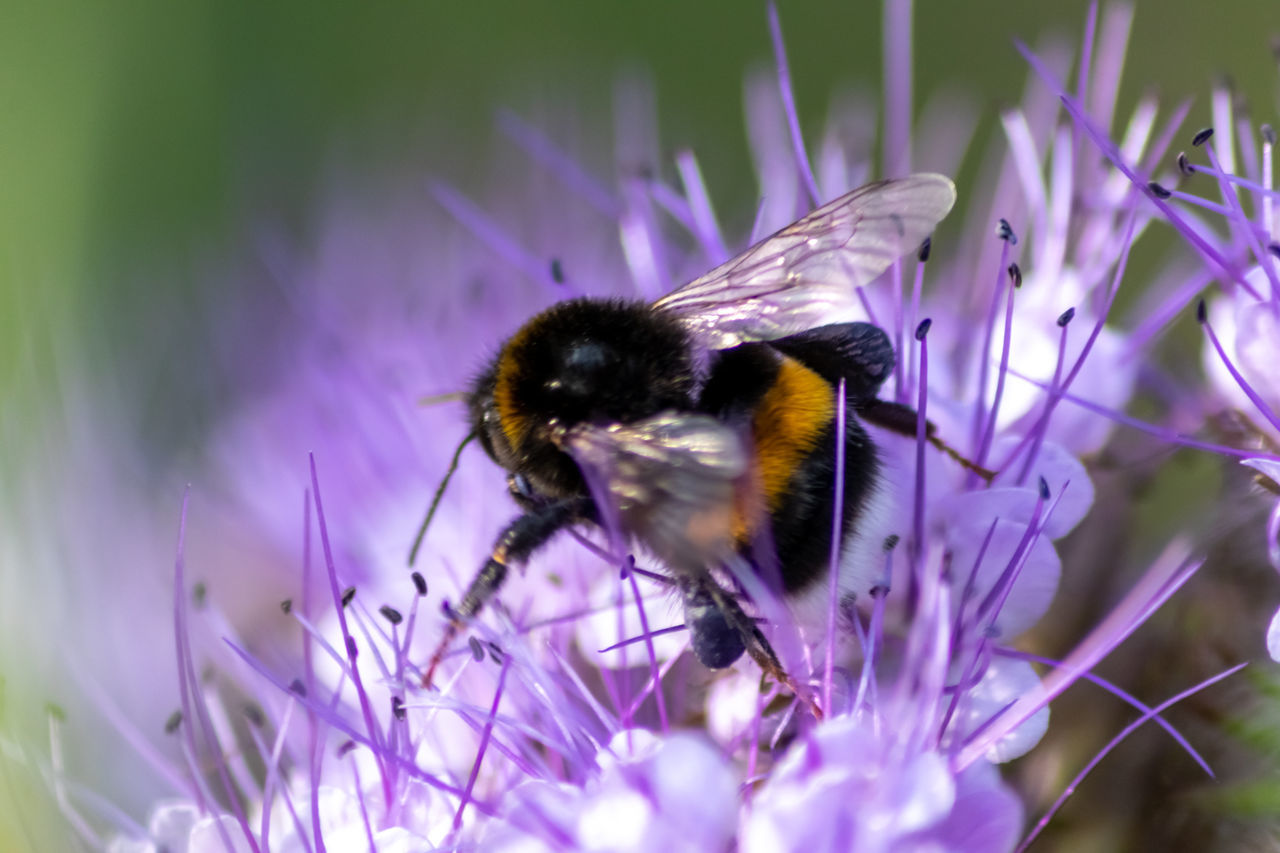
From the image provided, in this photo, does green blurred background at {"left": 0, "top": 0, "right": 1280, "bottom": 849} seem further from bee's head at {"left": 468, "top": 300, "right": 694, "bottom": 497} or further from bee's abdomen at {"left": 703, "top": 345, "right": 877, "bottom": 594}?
bee's abdomen at {"left": 703, "top": 345, "right": 877, "bottom": 594}

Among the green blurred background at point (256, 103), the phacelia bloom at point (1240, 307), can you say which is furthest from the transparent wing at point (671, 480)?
the green blurred background at point (256, 103)

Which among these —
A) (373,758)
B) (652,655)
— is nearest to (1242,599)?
(652,655)

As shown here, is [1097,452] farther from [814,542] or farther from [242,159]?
[242,159]

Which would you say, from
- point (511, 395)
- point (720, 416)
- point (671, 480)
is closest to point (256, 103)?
point (511, 395)

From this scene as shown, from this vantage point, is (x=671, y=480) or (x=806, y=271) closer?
(x=671, y=480)

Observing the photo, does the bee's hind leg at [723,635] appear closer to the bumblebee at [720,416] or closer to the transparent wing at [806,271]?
the bumblebee at [720,416]

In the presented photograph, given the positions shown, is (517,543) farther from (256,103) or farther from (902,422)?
(256,103)
